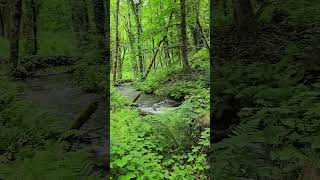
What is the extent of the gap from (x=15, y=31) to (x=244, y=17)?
4885 millimetres

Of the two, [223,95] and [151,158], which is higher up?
[223,95]

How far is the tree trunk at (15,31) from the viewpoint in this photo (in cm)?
709

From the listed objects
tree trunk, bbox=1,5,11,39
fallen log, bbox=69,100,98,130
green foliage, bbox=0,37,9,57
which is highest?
tree trunk, bbox=1,5,11,39

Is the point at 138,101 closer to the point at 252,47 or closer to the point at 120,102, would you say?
the point at 120,102

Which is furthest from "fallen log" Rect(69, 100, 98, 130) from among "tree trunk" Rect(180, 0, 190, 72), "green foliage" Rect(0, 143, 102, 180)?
"tree trunk" Rect(180, 0, 190, 72)

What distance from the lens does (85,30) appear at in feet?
37.3

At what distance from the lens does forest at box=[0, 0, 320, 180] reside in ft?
13.4

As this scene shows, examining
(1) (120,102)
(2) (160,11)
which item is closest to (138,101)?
(1) (120,102)

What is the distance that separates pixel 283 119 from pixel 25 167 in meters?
3.14

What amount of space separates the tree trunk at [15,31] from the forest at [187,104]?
0.03m

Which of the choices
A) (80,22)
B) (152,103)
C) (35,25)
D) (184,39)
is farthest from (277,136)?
(80,22)

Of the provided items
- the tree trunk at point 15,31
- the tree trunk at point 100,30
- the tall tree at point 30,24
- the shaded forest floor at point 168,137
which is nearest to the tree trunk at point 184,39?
the shaded forest floor at point 168,137

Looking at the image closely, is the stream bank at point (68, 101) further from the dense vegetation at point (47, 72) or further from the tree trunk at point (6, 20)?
the tree trunk at point (6, 20)

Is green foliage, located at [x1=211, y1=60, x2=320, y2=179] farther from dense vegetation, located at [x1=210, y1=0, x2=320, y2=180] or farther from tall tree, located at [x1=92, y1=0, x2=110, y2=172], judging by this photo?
tall tree, located at [x1=92, y1=0, x2=110, y2=172]
